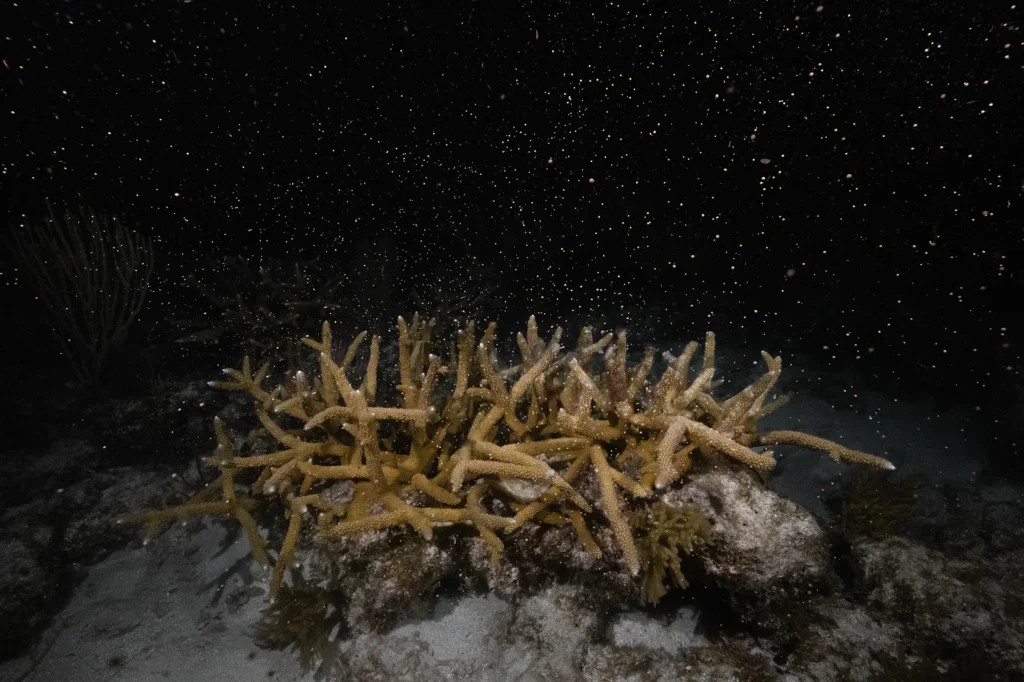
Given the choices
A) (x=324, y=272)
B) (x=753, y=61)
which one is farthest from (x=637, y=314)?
(x=753, y=61)

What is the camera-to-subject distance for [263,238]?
8.89 metres

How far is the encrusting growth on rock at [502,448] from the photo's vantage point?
215cm

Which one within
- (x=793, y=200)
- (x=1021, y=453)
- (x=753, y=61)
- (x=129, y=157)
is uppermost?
(x=753, y=61)

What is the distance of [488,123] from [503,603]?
9743 mm

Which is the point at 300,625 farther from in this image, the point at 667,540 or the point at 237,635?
the point at 667,540

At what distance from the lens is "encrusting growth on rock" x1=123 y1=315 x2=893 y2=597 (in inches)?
84.6

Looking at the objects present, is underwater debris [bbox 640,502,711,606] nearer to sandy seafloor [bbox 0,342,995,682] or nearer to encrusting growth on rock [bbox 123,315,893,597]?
encrusting growth on rock [bbox 123,315,893,597]

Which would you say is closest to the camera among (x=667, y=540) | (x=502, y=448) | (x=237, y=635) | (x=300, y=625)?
(x=667, y=540)

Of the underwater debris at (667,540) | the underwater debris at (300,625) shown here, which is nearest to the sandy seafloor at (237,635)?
the underwater debris at (300,625)

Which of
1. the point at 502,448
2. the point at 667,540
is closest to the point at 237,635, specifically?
the point at 502,448

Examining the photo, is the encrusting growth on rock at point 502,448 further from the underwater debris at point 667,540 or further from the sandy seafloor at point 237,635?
the sandy seafloor at point 237,635

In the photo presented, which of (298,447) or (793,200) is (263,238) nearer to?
(298,447)

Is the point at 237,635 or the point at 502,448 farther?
the point at 237,635

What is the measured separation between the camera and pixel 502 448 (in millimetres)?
2303
